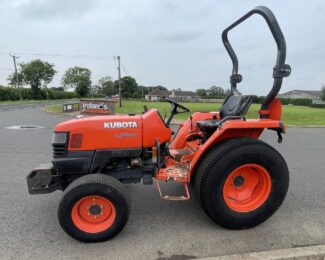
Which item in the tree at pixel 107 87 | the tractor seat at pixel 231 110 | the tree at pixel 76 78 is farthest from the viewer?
the tree at pixel 107 87

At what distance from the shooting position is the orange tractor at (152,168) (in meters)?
2.71

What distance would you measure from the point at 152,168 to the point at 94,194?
0.74 m

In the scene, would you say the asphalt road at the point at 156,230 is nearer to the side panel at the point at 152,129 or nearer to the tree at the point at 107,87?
the side panel at the point at 152,129

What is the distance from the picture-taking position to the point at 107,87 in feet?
346

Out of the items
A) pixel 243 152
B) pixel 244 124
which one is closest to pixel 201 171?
pixel 243 152

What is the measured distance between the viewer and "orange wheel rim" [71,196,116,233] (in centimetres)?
271

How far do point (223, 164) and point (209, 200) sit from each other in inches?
15.4

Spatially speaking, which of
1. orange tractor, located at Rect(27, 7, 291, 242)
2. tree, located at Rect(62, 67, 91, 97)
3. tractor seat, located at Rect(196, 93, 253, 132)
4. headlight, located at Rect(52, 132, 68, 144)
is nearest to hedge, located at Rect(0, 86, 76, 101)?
tree, located at Rect(62, 67, 91, 97)

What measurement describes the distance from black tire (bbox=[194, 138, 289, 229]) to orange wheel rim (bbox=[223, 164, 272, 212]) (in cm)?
5

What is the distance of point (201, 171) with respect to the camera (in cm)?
289

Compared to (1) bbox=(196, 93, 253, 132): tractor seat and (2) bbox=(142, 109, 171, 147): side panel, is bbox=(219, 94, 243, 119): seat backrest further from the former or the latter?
(2) bbox=(142, 109, 171, 147): side panel

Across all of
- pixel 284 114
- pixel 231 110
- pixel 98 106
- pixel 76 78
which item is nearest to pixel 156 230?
pixel 231 110

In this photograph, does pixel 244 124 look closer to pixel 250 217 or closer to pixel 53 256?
pixel 250 217

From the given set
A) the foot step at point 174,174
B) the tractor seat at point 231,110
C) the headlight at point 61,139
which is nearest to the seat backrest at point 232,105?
the tractor seat at point 231,110
